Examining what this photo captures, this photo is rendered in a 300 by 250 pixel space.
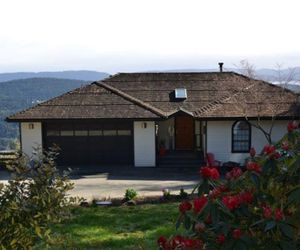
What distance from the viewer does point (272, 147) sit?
4.21m

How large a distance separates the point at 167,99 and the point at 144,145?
3.47 metres

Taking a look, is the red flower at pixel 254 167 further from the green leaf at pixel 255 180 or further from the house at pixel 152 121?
the house at pixel 152 121

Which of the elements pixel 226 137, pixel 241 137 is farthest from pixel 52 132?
pixel 241 137

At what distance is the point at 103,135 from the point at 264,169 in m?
22.9

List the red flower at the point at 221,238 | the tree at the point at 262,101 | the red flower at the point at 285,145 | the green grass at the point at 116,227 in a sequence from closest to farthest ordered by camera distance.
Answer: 1. the red flower at the point at 221,238
2. the red flower at the point at 285,145
3. the green grass at the point at 116,227
4. the tree at the point at 262,101

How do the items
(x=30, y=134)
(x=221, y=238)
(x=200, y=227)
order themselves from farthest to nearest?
(x=30, y=134) → (x=200, y=227) → (x=221, y=238)

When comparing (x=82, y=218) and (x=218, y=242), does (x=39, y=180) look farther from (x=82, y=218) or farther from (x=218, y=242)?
(x=82, y=218)

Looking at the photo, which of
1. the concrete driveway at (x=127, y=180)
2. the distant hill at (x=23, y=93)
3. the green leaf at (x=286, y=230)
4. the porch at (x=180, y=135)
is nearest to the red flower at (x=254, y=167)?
the green leaf at (x=286, y=230)

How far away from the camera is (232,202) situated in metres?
3.82

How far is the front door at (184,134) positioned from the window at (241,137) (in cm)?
329

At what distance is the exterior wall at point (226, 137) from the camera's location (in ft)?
84.3

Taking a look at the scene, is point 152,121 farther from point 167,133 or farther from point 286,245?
point 286,245

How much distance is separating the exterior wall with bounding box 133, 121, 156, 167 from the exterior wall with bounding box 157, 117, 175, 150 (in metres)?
2.24

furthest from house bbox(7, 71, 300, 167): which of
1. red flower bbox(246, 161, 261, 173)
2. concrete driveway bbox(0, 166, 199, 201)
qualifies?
red flower bbox(246, 161, 261, 173)
